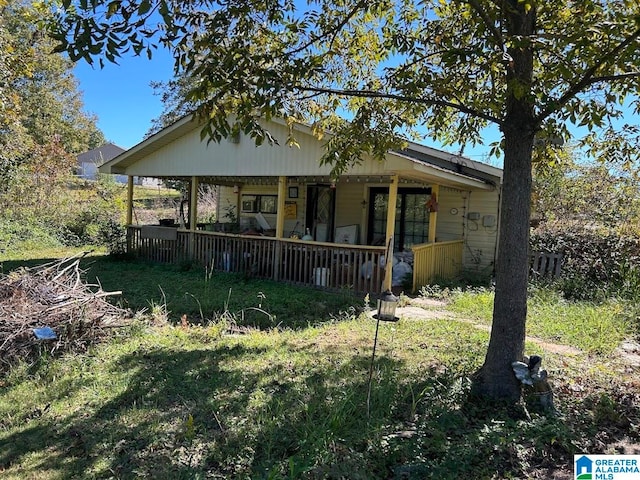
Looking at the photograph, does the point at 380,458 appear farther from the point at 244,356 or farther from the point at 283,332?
the point at 283,332

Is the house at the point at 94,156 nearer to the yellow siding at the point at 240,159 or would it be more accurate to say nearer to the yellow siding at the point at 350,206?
the yellow siding at the point at 240,159

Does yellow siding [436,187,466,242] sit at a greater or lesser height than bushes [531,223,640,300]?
greater

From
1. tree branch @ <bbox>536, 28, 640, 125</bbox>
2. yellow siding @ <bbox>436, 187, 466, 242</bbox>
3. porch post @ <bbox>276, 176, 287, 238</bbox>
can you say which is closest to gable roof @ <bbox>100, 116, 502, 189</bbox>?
porch post @ <bbox>276, 176, 287, 238</bbox>

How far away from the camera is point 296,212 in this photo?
1345cm

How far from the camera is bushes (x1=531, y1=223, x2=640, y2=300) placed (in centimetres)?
842

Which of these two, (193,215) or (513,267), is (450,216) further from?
(513,267)

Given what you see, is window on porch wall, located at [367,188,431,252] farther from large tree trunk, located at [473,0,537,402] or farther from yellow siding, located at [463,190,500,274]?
large tree trunk, located at [473,0,537,402]

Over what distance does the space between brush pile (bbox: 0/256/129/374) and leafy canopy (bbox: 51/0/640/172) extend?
2742 mm

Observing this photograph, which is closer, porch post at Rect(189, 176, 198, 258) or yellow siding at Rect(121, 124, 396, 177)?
yellow siding at Rect(121, 124, 396, 177)

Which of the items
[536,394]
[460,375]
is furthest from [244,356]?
[536,394]

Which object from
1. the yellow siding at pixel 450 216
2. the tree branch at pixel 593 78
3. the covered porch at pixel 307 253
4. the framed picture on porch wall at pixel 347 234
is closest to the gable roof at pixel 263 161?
the covered porch at pixel 307 253

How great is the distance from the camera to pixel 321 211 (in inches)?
513

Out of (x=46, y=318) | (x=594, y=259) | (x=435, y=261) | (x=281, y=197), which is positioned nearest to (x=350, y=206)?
(x=281, y=197)

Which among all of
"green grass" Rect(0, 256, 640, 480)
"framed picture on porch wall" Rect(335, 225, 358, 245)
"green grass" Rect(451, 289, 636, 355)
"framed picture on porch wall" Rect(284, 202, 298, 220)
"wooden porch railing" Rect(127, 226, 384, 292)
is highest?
"framed picture on porch wall" Rect(284, 202, 298, 220)
